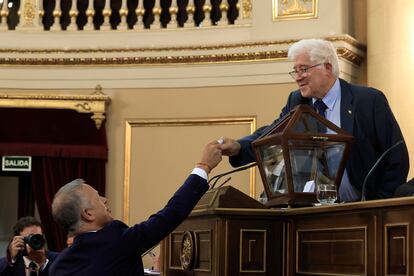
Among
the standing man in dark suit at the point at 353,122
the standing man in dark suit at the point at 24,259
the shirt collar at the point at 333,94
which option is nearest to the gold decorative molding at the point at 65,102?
the standing man in dark suit at the point at 24,259

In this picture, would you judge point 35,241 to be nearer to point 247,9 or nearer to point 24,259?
point 24,259

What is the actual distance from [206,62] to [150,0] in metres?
0.97

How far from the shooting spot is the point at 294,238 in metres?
2.76

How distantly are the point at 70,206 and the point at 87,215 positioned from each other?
59 millimetres

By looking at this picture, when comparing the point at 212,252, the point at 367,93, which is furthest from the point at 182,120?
the point at 212,252

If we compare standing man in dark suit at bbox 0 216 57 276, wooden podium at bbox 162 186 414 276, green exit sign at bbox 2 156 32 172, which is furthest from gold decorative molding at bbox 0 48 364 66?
wooden podium at bbox 162 186 414 276

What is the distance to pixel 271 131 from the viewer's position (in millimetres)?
3143

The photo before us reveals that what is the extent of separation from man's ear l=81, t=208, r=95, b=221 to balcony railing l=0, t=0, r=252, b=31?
4755mm

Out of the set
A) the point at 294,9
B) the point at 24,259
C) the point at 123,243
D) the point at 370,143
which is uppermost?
the point at 294,9

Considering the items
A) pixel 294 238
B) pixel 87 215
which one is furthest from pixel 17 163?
pixel 294 238

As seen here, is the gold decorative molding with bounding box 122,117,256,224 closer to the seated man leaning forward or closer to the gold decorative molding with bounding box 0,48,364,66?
the gold decorative molding with bounding box 0,48,364,66

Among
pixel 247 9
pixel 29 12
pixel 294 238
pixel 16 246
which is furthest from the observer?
pixel 29 12

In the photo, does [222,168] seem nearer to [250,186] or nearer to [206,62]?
[250,186]

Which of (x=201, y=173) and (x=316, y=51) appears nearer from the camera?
(x=201, y=173)
